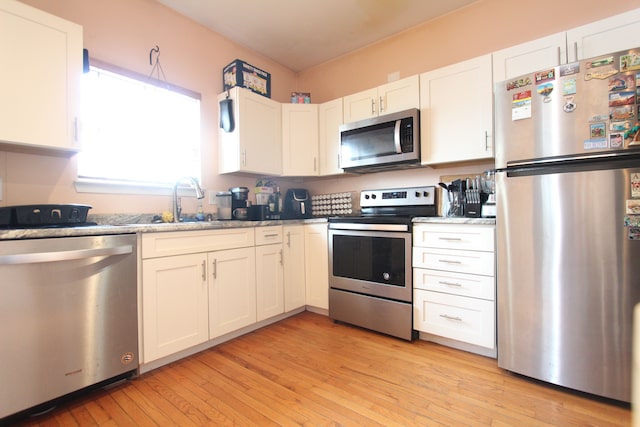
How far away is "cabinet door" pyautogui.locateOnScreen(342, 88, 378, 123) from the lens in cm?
266

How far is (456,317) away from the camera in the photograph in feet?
6.55

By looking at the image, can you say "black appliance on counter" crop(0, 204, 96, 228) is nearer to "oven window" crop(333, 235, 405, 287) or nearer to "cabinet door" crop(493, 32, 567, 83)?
"oven window" crop(333, 235, 405, 287)

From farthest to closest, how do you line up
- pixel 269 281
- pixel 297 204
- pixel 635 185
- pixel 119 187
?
pixel 297 204 < pixel 269 281 < pixel 119 187 < pixel 635 185

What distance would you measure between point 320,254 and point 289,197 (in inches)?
35.2

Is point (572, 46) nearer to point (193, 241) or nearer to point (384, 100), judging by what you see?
point (384, 100)

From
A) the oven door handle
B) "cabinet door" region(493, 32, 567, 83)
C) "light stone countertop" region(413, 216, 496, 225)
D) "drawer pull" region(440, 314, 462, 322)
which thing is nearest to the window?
the oven door handle

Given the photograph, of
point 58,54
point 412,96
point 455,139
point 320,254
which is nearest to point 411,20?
point 412,96

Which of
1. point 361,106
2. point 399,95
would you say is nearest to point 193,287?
point 361,106

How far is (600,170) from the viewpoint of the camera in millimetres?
1438

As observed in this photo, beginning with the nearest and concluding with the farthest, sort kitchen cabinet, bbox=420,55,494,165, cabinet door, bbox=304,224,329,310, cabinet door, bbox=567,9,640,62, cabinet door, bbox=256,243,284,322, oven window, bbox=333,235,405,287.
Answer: cabinet door, bbox=567,9,640,62
kitchen cabinet, bbox=420,55,494,165
oven window, bbox=333,235,405,287
cabinet door, bbox=256,243,284,322
cabinet door, bbox=304,224,329,310

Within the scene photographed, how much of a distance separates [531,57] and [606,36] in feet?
1.19

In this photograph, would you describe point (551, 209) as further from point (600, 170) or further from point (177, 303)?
point (177, 303)

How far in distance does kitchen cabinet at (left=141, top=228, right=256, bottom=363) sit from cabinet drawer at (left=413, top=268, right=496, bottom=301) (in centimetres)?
130

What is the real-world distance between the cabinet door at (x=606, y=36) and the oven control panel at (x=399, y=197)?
4.12ft
